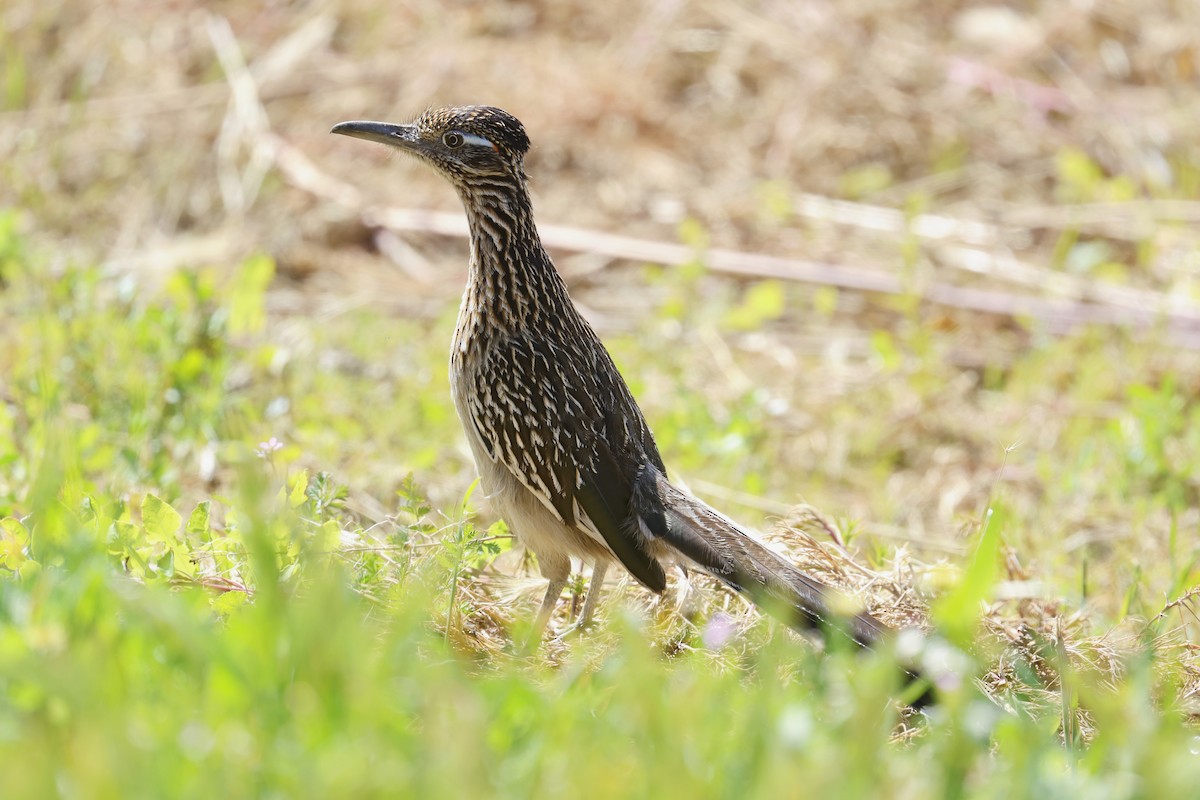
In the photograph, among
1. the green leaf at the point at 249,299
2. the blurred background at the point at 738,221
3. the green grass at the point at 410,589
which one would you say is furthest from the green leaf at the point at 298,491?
the green leaf at the point at 249,299

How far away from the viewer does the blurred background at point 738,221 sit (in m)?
6.55

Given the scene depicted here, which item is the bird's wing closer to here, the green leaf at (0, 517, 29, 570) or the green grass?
the green grass

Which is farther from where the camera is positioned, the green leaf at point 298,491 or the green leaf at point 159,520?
the green leaf at point 298,491

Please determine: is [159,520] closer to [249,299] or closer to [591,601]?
[591,601]

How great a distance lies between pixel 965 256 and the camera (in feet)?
29.3

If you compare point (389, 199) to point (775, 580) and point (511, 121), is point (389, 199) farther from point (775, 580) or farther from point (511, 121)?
point (775, 580)

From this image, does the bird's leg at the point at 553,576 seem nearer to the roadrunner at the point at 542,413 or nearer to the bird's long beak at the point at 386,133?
the roadrunner at the point at 542,413

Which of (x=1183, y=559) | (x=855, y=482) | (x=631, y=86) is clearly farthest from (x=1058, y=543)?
(x=631, y=86)

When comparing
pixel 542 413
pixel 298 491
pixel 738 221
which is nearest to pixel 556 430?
pixel 542 413

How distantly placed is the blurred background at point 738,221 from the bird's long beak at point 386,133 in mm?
1150

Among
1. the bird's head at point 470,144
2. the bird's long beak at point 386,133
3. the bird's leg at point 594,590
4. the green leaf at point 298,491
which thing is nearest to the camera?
the green leaf at point 298,491

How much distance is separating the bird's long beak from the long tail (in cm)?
170

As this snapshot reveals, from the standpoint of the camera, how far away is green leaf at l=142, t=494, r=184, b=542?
3861 mm

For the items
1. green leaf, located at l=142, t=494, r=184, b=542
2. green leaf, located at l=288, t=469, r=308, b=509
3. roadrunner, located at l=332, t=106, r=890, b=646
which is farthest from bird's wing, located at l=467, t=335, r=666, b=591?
green leaf, located at l=142, t=494, r=184, b=542
